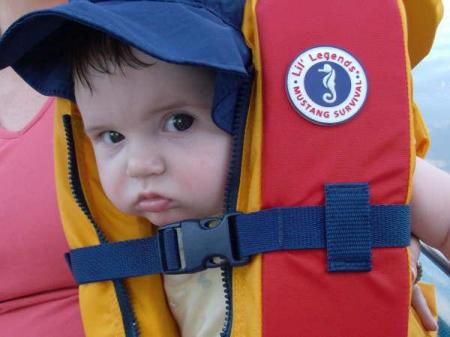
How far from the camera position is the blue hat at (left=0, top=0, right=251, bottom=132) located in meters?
0.71

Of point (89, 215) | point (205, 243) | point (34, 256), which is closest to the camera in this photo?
point (205, 243)

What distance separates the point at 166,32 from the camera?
2.46ft

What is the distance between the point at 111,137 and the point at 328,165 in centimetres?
32

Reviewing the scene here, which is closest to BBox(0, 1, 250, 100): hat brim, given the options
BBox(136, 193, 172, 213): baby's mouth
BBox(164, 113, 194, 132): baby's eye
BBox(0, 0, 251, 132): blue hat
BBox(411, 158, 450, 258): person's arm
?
BBox(0, 0, 251, 132): blue hat

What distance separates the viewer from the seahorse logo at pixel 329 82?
31.3 inches

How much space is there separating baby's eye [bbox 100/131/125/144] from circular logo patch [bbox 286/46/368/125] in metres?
0.26

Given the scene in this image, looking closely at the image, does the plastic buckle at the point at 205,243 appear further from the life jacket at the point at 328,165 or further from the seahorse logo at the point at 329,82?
the seahorse logo at the point at 329,82

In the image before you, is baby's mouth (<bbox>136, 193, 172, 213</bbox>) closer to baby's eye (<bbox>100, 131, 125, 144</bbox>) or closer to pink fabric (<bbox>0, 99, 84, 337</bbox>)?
baby's eye (<bbox>100, 131, 125, 144</bbox>)

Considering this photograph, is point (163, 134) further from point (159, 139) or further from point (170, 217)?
point (170, 217)

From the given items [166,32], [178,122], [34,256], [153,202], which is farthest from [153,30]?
[34,256]

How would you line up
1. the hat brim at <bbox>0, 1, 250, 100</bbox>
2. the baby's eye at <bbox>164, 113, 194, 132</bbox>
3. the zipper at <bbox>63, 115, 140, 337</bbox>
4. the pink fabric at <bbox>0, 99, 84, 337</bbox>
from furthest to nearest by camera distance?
the pink fabric at <bbox>0, 99, 84, 337</bbox>, the zipper at <bbox>63, 115, 140, 337</bbox>, the baby's eye at <bbox>164, 113, 194, 132</bbox>, the hat brim at <bbox>0, 1, 250, 100</bbox>

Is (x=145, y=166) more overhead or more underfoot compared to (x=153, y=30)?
more underfoot

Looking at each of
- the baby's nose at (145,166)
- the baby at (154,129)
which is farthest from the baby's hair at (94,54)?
the baby's nose at (145,166)

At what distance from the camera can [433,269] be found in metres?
2.02
